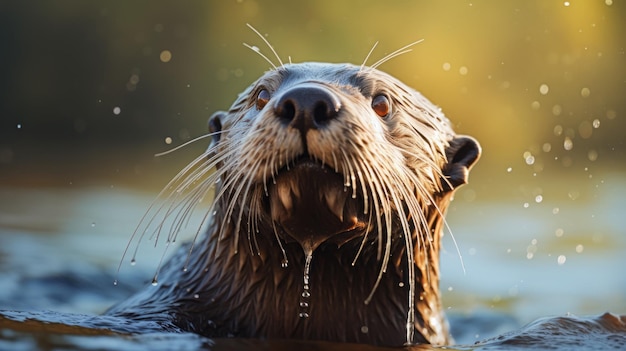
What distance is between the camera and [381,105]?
11.0 ft

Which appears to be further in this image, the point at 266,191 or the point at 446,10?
the point at 446,10

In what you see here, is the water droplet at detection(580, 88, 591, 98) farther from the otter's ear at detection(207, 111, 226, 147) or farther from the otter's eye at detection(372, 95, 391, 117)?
the otter's eye at detection(372, 95, 391, 117)

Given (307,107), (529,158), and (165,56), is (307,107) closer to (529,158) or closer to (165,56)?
(165,56)

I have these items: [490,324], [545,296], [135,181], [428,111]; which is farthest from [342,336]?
[135,181]

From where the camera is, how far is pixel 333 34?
467 inches

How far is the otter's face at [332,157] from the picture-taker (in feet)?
9.25

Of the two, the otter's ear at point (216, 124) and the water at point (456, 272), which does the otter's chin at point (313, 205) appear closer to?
the water at point (456, 272)

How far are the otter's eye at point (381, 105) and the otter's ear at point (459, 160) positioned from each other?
370 mm

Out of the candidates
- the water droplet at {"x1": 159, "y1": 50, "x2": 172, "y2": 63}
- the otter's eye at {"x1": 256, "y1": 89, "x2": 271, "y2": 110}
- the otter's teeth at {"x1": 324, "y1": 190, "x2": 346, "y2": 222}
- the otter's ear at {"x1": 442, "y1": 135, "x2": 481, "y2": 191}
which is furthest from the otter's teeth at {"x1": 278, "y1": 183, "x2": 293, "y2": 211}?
the water droplet at {"x1": 159, "y1": 50, "x2": 172, "y2": 63}

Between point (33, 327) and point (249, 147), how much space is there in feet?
2.63

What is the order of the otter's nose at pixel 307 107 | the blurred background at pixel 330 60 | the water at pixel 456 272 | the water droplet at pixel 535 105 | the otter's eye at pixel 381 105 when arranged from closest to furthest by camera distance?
the otter's nose at pixel 307 107
the water at pixel 456 272
the otter's eye at pixel 381 105
the blurred background at pixel 330 60
the water droplet at pixel 535 105

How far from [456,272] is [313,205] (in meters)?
4.65

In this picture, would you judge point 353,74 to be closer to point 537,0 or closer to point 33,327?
point 33,327

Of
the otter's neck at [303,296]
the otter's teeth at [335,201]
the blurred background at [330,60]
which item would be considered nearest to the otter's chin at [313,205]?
the otter's teeth at [335,201]
